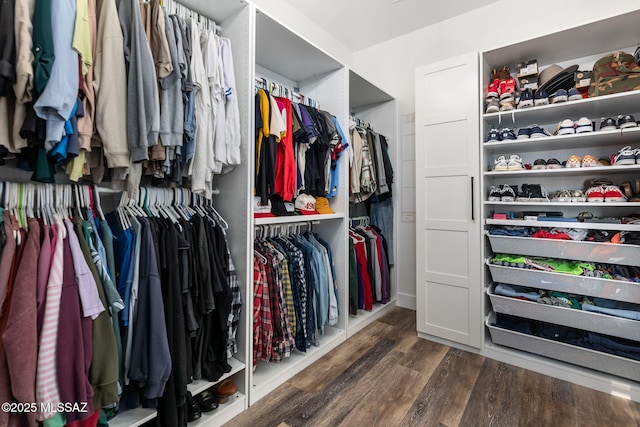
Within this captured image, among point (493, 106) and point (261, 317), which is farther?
point (493, 106)

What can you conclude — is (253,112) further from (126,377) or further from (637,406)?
(637,406)

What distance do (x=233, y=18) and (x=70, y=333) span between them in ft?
5.46

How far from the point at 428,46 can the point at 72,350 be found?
3422 mm

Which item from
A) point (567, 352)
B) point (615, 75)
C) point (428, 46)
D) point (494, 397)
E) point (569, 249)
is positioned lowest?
point (494, 397)

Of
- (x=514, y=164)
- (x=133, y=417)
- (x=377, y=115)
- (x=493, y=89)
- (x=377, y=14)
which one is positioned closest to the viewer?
(x=133, y=417)

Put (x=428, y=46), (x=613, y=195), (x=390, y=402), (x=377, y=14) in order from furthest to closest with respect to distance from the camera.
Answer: (x=428, y=46) → (x=377, y=14) → (x=613, y=195) → (x=390, y=402)

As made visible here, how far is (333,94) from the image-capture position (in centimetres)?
238

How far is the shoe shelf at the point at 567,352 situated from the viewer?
1.69m

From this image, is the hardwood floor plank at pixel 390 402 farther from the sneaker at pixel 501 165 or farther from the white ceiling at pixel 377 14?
the white ceiling at pixel 377 14

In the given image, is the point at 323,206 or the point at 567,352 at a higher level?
the point at 323,206

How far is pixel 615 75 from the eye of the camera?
1788 mm

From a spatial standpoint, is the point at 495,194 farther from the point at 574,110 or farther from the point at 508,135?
the point at 574,110

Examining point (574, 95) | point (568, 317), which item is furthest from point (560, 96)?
point (568, 317)

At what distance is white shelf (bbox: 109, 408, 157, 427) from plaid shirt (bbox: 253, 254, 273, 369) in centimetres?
57
